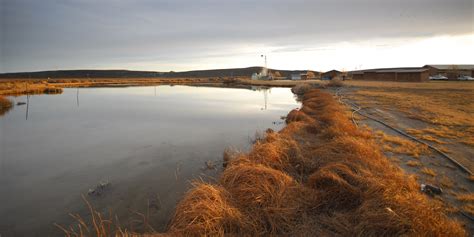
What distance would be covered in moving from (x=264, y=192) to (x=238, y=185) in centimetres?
59

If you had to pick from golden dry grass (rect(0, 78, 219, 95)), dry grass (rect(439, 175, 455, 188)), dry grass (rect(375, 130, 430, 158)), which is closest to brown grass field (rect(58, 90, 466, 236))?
dry grass (rect(439, 175, 455, 188))

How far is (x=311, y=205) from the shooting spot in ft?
15.4

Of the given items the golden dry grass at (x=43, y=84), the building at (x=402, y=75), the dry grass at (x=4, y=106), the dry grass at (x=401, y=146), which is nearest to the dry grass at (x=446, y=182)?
the dry grass at (x=401, y=146)

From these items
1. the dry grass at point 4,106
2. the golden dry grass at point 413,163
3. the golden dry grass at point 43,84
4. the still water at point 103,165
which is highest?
the golden dry grass at point 43,84

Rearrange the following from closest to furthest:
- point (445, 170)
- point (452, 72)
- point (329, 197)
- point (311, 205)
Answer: point (311, 205) < point (329, 197) < point (445, 170) < point (452, 72)

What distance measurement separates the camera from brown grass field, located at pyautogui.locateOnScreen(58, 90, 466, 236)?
12.1ft

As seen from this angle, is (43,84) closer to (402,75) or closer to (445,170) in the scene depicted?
(445,170)

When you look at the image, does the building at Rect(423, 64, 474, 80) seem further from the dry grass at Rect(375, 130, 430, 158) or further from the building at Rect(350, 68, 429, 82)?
the dry grass at Rect(375, 130, 430, 158)

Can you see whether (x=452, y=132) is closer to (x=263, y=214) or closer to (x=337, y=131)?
(x=337, y=131)

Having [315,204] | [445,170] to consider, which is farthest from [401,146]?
[315,204]

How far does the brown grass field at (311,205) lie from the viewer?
12.1 feet

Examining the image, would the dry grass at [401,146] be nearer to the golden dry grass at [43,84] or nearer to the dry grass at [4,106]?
the dry grass at [4,106]

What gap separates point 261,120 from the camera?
16.7 metres

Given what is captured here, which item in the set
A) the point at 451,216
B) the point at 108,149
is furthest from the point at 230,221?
the point at 108,149
